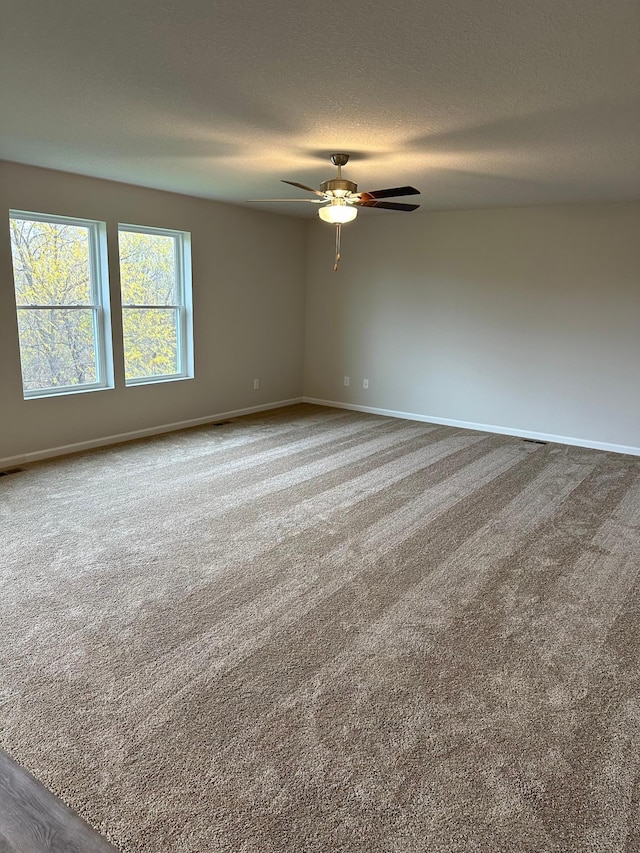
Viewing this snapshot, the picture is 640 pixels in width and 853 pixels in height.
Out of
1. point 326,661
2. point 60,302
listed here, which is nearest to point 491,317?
point 60,302

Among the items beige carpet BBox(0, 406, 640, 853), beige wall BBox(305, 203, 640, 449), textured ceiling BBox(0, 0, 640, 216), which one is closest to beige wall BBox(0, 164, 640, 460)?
beige wall BBox(305, 203, 640, 449)

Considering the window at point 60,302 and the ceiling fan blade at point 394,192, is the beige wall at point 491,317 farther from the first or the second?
the window at point 60,302

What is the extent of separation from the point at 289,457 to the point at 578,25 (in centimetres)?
392

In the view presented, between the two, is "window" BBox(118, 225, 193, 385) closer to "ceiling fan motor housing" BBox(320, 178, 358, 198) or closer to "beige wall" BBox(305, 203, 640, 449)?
"beige wall" BBox(305, 203, 640, 449)

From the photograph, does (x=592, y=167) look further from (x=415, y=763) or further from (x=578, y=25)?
(x=415, y=763)

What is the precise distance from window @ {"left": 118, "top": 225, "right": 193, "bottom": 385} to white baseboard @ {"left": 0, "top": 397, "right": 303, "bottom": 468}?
20.6 inches

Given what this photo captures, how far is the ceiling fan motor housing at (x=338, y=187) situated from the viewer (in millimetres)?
4000

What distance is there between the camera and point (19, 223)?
476cm

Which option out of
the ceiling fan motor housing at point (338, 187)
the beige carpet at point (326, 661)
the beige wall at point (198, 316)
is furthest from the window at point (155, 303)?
the ceiling fan motor housing at point (338, 187)

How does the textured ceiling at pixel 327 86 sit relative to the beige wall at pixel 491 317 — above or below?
above

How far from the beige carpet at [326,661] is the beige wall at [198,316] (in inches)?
34.0

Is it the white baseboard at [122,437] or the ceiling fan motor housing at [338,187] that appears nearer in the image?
the ceiling fan motor housing at [338,187]

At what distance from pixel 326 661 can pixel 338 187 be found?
3.13m

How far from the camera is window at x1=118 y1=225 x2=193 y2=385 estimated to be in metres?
5.63
